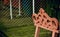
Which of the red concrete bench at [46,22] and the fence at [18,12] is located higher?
the red concrete bench at [46,22]

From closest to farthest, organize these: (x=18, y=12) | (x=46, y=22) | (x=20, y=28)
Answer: (x=46, y=22) → (x=20, y=28) → (x=18, y=12)

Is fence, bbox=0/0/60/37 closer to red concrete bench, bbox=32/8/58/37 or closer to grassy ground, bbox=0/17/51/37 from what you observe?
grassy ground, bbox=0/17/51/37

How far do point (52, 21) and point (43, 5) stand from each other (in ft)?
16.7

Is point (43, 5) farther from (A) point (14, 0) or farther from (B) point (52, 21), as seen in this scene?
(B) point (52, 21)

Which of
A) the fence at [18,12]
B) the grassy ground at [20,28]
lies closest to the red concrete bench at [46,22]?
the grassy ground at [20,28]

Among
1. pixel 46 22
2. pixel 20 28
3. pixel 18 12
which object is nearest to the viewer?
pixel 46 22

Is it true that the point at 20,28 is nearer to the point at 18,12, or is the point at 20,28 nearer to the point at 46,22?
the point at 18,12

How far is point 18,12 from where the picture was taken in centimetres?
892

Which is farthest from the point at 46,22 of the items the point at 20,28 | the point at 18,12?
the point at 18,12

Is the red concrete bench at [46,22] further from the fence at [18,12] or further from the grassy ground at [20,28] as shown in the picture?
the fence at [18,12]

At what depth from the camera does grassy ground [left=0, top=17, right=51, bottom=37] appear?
6.42 meters

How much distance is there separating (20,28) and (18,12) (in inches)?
70.4

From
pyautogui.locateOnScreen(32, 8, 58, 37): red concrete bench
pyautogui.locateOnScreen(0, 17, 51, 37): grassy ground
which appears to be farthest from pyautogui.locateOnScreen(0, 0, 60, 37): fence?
pyautogui.locateOnScreen(32, 8, 58, 37): red concrete bench

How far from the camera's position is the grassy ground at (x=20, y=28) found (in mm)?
6422
